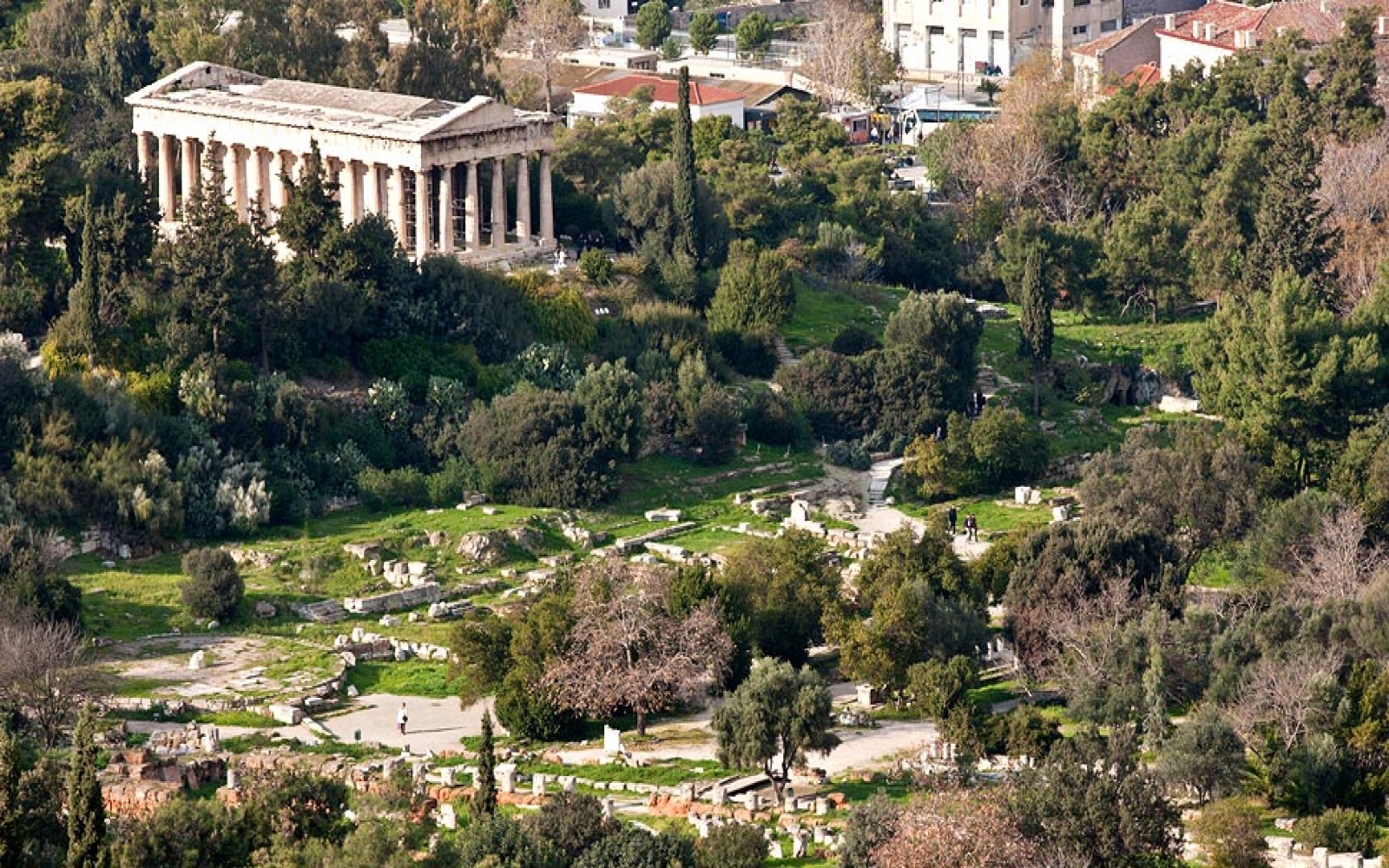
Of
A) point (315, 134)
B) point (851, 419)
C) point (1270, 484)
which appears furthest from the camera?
point (315, 134)

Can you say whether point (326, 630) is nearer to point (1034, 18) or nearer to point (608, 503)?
point (608, 503)

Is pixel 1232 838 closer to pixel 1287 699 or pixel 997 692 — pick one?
pixel 1287 699

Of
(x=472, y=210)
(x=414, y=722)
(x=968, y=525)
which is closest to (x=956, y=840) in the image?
(x=414, y=722)

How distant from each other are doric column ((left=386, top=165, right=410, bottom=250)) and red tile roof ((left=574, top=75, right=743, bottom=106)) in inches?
1146

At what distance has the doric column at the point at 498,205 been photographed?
99.4 meters

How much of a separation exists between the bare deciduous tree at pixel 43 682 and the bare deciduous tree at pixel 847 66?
71.0 meters

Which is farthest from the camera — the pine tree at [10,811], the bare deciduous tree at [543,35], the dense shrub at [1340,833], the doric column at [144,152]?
the bare deciduous tree at [543,35]

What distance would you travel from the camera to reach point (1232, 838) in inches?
2419

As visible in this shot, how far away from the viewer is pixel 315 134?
99.6m

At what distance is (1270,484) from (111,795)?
3280cm

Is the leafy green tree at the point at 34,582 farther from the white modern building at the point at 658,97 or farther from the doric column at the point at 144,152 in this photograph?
the white modern building at the point at 658,97

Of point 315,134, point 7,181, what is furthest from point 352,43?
point 7,181

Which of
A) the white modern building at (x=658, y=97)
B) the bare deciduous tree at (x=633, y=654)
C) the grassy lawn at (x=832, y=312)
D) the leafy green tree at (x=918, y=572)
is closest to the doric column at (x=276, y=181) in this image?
the grassy lawn at (x=832, y=312)

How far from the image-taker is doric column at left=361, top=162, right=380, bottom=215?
98.8 m
